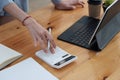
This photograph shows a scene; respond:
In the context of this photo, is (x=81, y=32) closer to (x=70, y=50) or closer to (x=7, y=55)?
(x=70, y=50)

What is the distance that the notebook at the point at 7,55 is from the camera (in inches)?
36.2

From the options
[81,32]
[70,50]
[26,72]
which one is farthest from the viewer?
[81,32]

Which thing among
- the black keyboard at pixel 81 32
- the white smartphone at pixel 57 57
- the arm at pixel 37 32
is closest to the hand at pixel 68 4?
the black keyboard at pixel 81 32

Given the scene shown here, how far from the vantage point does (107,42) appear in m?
1.03

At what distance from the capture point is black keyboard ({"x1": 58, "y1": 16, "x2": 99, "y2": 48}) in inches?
41.2

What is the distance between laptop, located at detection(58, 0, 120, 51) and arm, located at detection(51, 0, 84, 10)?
7.0 inches

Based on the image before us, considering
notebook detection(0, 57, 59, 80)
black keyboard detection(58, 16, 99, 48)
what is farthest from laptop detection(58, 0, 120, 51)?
notebook detection(0, 57, 59, 80)

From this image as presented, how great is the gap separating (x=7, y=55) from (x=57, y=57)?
21 centimetres

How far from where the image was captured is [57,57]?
94 cm

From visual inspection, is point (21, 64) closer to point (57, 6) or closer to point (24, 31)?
point (24, 31)

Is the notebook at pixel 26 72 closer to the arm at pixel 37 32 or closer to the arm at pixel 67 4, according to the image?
the arm at pixel 37 32

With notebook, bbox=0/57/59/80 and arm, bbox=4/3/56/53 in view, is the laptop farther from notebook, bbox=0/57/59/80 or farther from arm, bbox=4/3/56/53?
notebook, bbox=0/57/59/80

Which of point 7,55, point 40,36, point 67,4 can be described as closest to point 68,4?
point 67,4

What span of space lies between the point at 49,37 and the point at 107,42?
26 cm
